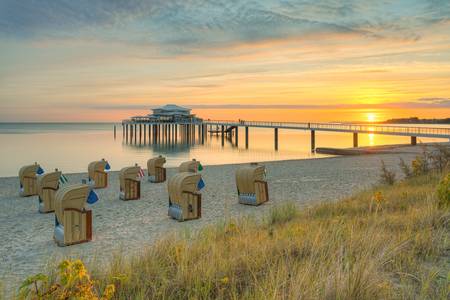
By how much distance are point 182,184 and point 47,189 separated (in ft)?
13.5

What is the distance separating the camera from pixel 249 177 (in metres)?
11.5

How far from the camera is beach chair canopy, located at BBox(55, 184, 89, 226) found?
7.51 metres

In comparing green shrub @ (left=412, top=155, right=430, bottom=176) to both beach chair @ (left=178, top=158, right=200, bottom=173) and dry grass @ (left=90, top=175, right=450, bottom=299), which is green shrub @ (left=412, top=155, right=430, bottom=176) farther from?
dry grass @ (left=90, top=175, right=450, bottom=299)

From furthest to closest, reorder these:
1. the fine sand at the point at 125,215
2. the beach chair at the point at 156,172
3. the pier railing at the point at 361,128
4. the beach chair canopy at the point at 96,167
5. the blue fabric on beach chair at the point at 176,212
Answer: the pier railing at the point at 361,128 < the beach chair at the point at 156,172 < the beach chair canopy at the point at 96,167 < the blue fabric on beach chair at the point at 176,212 < the fine sand at the point at 125,215

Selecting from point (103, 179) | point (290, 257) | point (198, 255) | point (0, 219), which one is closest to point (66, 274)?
point (198, 255)

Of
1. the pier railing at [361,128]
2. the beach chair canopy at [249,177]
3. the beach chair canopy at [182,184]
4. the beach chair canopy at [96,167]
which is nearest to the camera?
the beach chair canopy at [182,184]

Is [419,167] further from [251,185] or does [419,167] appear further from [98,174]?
[98,174]

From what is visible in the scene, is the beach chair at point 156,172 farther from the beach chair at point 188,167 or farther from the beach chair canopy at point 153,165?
the beach chair at point 188,167

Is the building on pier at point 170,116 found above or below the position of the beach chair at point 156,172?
above

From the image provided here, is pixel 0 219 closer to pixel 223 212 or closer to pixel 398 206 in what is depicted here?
pixel 223 212

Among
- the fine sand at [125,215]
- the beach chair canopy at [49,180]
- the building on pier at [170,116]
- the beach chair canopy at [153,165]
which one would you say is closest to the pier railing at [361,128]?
the building on pier at [170,116]

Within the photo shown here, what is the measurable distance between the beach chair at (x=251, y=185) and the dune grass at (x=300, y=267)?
577 centimetres

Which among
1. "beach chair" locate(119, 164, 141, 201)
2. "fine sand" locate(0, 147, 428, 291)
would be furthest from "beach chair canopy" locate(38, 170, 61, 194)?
"beach chair" locate(119, 164, 141, 201)

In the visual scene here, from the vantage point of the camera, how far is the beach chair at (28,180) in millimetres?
13656
